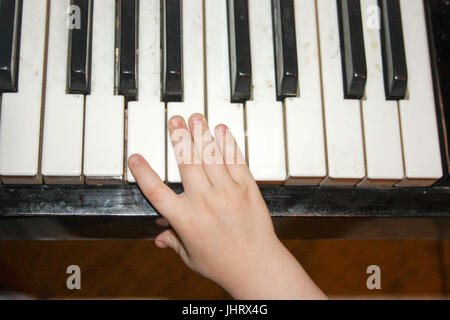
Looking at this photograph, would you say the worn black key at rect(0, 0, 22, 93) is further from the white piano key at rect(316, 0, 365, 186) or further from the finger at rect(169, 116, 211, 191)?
the white piano key at rect(316, 0, 365, 186)

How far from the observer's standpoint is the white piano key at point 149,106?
2.43 feet

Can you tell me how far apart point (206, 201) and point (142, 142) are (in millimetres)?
141

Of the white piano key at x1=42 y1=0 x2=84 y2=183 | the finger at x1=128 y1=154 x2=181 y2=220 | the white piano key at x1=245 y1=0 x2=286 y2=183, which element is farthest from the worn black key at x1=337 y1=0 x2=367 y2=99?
the white piano key at x1=42 y1=0 x2=84 y2=183

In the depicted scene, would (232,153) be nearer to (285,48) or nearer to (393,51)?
(285,48)

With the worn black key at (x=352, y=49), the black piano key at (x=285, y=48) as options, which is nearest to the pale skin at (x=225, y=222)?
the black piano key at (x=285, y=48)

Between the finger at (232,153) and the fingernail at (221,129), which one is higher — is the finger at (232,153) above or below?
below

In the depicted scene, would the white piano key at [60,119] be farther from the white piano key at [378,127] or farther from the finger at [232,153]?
the white piano key at [378,127]

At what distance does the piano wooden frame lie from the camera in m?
0.73

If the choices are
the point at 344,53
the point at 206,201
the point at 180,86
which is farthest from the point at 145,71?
the point at 344,53

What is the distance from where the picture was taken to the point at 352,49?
794 millimetres

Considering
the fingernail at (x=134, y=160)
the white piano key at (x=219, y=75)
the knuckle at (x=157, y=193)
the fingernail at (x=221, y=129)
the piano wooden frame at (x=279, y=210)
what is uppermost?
the white piano key at (x=219, y=75)

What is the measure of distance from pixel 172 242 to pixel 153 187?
0.41 ft

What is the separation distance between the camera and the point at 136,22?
0.78 metres
